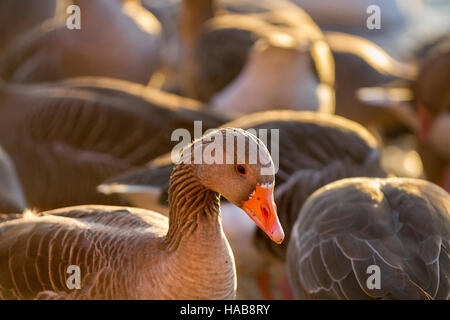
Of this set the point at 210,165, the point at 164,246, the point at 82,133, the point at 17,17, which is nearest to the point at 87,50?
the point at 82,133

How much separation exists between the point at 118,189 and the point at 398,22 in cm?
710

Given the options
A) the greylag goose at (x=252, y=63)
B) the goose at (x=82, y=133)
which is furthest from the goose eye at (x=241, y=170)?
the greylag goose at (x=252, y=63)

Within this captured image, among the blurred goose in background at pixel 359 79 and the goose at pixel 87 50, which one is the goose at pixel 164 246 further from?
the blurred goose in background at pixel 359 79

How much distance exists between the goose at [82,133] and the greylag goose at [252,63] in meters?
0.79

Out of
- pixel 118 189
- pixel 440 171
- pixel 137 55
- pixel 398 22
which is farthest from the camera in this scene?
pixel 398 22

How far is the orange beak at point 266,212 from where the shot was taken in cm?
241

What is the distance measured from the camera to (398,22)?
9766 millimetres

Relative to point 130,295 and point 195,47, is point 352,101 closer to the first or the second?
point 195,47

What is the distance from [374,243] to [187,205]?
0.72 m

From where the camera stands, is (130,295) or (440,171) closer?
(130,295)

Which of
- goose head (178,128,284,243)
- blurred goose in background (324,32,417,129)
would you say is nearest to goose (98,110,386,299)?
goose head (178,128,284,243)

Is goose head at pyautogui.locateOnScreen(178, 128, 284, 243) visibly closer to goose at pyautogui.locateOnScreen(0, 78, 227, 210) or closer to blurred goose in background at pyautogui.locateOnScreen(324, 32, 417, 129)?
goose at pyautogui.locateOnScreen(0, 78, 227, 210)

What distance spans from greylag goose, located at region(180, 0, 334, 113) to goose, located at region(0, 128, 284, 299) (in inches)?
94.8

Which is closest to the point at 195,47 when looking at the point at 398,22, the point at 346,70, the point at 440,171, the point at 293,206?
the point at 346,70
